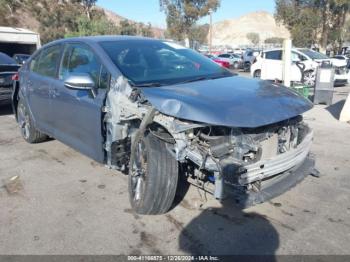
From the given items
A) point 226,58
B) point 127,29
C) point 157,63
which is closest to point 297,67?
point 157,63

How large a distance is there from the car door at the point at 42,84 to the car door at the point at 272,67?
9.50 metres

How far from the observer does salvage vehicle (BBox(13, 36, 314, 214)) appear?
131 inches

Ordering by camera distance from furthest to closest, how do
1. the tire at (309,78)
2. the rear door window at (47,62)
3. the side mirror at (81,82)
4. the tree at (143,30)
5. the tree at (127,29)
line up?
the tree at (143,30) → the tree at (127,29) → the tire at (309,78) → the rear door window at (47,62) → the side mirror at (81,82)

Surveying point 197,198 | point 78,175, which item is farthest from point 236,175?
point 78,175

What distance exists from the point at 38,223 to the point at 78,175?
1304 millimetres

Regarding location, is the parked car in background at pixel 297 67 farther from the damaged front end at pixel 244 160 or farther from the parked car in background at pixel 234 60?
the parked car in background at pixel 234 60

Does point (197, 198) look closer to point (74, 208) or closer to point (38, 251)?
point (74, 208)

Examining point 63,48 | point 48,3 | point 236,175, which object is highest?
point 48,3

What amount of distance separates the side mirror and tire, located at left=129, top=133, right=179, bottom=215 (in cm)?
92

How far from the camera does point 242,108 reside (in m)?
3.37

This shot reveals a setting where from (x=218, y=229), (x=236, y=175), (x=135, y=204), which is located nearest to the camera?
(x=236, y=175)

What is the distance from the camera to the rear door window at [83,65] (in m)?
4.25

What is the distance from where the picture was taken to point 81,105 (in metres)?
4.47

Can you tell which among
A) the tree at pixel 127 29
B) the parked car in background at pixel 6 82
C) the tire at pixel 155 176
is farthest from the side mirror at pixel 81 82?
the tree at pixel 127 29
